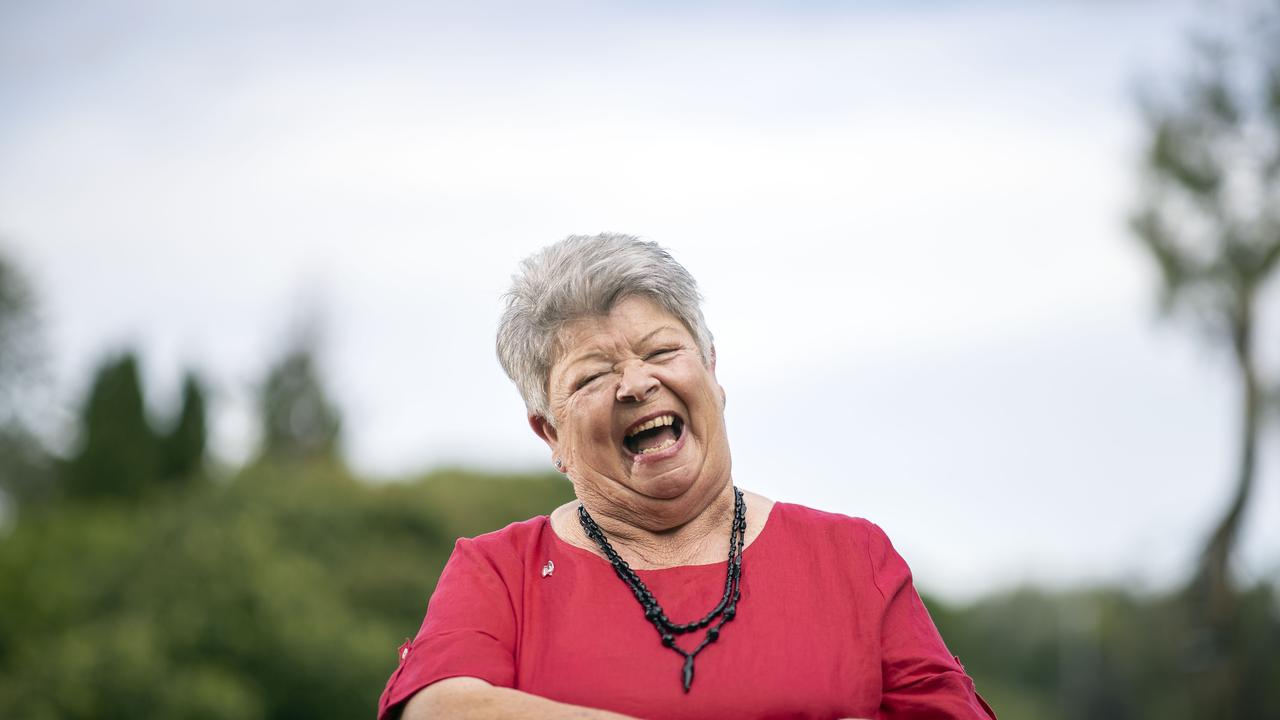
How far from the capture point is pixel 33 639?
2183 centimetres

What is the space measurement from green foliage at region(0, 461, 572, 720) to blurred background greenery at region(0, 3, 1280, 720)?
52 mm

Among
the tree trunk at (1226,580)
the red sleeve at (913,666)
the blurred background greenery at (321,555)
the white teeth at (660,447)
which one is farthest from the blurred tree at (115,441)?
the red sleeve at (913,666)

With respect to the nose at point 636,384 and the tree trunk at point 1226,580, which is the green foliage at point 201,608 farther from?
the nose at point 636,384

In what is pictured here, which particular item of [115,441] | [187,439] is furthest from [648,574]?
[187,439]

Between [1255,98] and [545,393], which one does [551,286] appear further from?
[1255,98]

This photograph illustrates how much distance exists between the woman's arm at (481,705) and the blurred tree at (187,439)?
3370 cm

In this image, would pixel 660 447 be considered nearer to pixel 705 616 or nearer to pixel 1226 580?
pixel 705 616

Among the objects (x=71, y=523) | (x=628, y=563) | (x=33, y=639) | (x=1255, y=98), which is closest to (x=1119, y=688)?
(x=1255, y=98)

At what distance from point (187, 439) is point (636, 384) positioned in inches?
1373

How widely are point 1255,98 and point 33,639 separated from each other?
21123mm

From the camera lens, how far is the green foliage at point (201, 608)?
20359 millimetres

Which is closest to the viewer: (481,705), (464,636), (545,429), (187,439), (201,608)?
(481,705)

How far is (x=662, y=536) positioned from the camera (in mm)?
2658

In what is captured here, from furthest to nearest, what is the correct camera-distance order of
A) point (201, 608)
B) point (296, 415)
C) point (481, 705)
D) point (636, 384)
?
point (296, 415)
point (201, 608)
point (636, 384)
point (481, 705)
